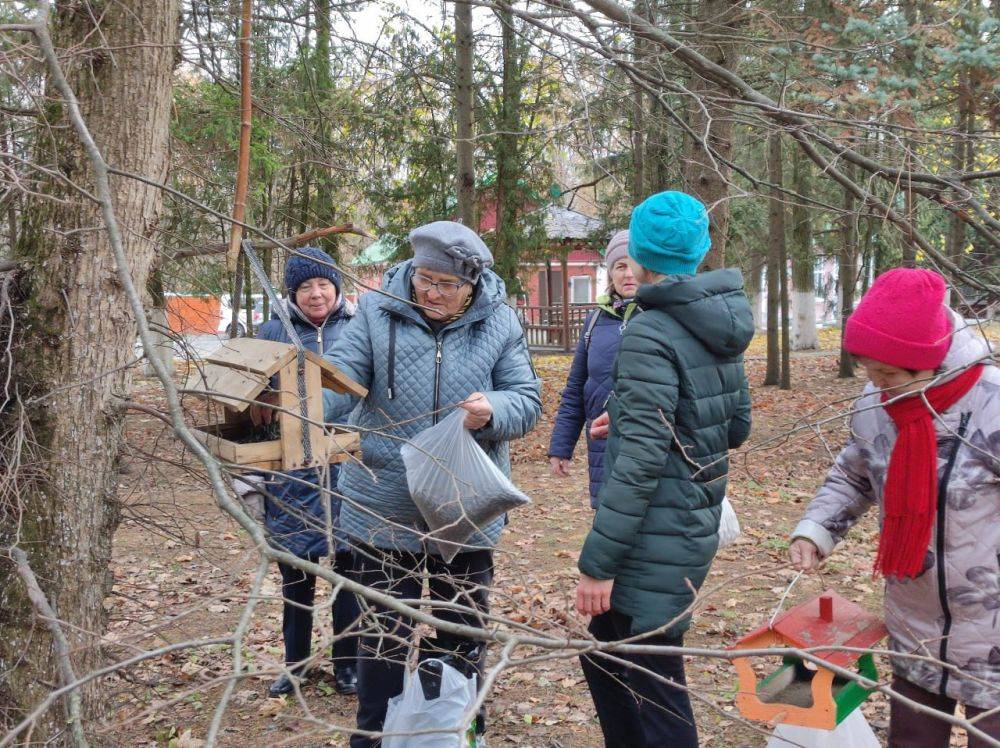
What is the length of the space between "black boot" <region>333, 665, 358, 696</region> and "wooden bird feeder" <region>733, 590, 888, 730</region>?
207 cm

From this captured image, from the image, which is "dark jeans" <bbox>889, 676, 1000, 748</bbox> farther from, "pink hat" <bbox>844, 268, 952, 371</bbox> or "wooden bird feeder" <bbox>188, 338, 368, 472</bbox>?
"wooden bird feeder" <bbox>188, 338, 368, 472</bbox>

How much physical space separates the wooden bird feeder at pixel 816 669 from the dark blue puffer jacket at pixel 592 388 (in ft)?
4.23

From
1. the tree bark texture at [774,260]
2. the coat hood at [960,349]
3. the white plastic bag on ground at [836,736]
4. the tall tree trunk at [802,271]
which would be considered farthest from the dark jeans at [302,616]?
Result: the tall tree trunk at [802,271]

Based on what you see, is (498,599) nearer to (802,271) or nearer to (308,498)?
(308,498)

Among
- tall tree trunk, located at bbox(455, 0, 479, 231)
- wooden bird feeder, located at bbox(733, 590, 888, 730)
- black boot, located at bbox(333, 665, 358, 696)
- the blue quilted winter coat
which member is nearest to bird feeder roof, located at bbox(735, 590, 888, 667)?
wooden bird feeder, located at bbox(733, 590, 888, 730)

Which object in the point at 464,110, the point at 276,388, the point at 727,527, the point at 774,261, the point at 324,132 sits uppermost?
the point at 464,110

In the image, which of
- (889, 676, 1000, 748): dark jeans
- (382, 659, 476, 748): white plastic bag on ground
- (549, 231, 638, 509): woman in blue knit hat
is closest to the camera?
(889, 676, 1000, 748): dark jeans

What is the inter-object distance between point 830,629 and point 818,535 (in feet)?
0.84

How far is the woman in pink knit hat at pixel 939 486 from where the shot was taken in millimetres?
2193

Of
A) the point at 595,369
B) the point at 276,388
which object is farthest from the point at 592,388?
the point at 276,388

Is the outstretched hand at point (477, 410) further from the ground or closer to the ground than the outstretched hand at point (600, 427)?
further from the ground

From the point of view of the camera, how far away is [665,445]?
96.6 inches

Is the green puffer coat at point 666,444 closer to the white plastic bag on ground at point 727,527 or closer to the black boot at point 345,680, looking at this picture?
the white plastic bag on ground at point 727,527

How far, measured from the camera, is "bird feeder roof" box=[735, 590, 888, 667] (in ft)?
7.66
